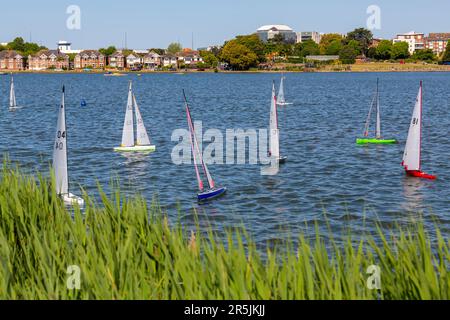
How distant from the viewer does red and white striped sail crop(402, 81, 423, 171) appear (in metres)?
40.3

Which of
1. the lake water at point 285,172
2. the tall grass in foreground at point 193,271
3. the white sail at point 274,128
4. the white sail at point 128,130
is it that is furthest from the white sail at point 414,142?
the tall grass in foreground at point 193,271

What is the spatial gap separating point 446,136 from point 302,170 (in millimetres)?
24568

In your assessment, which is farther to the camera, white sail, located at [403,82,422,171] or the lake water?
white sail, located at [403,82,422,171]

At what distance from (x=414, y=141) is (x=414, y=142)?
65 millimetres

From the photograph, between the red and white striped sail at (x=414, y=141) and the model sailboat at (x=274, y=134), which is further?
the model sailboat at (x=274, y=134)

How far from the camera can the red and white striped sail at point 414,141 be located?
4034 centimetres

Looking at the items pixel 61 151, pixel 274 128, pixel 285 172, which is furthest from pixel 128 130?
pixel 61 151

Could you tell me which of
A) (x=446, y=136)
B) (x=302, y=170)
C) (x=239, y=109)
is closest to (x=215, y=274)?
(x=302, y=170)

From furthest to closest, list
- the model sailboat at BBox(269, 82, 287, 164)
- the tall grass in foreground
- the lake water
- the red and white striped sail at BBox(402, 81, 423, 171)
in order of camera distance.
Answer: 1. the model sailboat at BBox(269, 82, 287, 164)
2. the red and white striped sail at BBox(402, 81, 423, 171)
3. the lake water
4. the tall grass in foreground

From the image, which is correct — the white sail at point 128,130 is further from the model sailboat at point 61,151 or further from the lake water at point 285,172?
the model sailboat at point 61,151

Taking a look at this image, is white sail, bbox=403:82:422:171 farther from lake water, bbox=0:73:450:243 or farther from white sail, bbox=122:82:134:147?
white sail, bbox=122:82:134:147

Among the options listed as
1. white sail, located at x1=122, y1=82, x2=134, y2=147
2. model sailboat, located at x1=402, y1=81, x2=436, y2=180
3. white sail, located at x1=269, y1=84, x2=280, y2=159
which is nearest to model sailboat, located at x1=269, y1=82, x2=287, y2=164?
white sail, located at x1=269, y1=84, x2=280, y2=159

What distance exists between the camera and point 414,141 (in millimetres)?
41281
